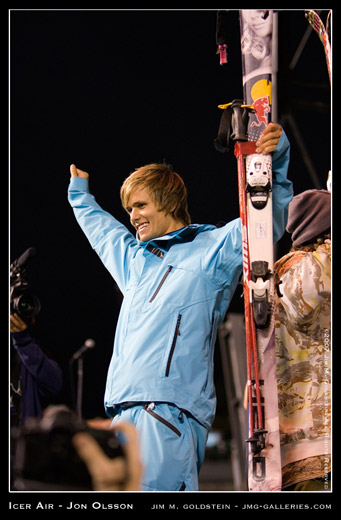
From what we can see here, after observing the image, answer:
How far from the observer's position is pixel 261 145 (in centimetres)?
264

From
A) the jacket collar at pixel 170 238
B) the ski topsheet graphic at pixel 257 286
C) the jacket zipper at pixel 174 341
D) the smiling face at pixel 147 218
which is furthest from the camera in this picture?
the smiling face at pixel 147 218

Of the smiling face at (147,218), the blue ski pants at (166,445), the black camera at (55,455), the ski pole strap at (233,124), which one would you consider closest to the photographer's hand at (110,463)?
the black camera at (55,455)

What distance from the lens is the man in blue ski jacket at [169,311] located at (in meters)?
2.35

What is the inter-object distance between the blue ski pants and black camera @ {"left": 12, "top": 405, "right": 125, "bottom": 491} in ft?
2.07

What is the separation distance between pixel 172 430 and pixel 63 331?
160 inches

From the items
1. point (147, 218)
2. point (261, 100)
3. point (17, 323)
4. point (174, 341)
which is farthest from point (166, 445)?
point (261, 100)

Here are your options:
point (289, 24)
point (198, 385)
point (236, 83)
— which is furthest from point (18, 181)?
point (198, 385)

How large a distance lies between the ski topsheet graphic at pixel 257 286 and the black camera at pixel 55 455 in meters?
1.06

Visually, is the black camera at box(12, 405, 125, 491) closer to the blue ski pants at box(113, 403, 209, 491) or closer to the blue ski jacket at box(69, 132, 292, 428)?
the blue ski pants at box(113, 403, 209, 491)

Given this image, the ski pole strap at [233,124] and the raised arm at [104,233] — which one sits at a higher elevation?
the ski pole strap at [233,124]

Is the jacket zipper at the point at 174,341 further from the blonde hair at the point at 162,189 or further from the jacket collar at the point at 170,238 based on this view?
the blonde hair at the point at 162,189

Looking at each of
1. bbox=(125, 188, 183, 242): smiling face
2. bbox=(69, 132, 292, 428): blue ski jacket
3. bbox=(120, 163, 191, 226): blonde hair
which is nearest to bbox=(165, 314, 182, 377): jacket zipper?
bbox=(69, 132, 292, 428): blue ski jacket

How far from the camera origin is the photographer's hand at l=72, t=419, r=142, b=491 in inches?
59.5
